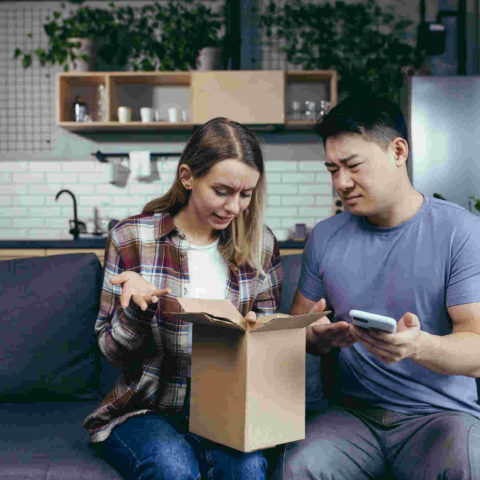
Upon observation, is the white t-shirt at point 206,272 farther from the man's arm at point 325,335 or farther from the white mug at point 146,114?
the white mug at point 146,114

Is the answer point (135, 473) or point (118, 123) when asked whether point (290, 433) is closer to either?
point (135, 473)

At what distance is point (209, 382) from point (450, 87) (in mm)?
3509

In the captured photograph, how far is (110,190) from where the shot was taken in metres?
4.97

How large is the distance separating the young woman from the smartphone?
0.33 metres

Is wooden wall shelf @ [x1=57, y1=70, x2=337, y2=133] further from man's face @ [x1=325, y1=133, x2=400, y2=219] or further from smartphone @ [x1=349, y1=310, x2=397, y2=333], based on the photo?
smartphone @ [x1=349, y1=310, x2=397, y2=333]

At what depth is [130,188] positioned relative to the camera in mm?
4973

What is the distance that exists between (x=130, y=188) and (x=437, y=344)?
390 cm

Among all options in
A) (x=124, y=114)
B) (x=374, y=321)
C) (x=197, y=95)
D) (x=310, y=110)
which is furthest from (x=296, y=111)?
(x=374, y=321)

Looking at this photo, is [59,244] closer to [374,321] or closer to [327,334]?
[327,334]

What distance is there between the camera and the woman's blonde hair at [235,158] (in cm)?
166

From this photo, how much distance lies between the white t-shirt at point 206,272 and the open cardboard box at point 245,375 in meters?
0.32

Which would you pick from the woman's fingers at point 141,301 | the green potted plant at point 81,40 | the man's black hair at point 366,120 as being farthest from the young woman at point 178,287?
the green potted plant at point 81,40

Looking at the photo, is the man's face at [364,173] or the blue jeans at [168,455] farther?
the man's face at [364,173]

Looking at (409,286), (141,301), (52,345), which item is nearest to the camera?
(141,301)
